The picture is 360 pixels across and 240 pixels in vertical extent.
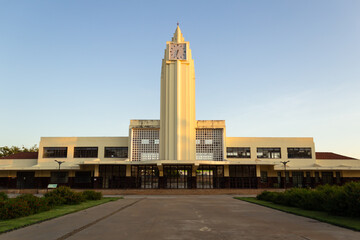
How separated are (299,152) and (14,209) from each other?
41639 mm

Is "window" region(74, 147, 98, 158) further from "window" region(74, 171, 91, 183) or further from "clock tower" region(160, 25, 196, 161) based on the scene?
"clock tower" region(160, 25, 196, 161)

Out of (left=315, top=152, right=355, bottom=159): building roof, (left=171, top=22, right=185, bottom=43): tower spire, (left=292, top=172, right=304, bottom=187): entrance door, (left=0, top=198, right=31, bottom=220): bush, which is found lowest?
(left=0, top=198, right=31, bottom=220): bush

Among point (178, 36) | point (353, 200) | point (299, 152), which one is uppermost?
point (178, 36)

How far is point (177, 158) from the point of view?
41.9 meters

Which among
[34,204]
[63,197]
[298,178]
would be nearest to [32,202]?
[34,204]

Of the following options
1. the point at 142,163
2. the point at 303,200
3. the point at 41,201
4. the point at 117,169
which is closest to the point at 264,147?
the point at 142,163

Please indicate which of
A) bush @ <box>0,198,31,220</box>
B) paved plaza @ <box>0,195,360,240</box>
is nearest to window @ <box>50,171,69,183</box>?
bush @ <box>0,198,31,220</box>

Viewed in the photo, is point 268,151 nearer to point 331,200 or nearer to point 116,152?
point 116,152

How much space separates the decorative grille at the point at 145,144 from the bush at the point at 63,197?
20998 mm

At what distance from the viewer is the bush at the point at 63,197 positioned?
20947mm

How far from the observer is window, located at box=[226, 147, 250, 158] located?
4619 cm

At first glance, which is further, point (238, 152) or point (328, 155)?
point (328, 155)

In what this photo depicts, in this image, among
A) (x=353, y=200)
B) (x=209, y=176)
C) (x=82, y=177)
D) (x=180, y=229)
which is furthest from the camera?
(x=82, y=177)

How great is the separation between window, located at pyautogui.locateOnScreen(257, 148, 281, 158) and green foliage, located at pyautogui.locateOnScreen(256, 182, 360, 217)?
81.9 ft
